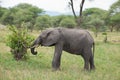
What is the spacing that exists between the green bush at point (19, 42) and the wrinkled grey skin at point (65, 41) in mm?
816

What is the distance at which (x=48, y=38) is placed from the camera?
40.3 feet

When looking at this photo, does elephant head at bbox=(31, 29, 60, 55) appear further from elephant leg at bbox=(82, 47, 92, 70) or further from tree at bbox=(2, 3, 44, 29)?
tree at bbox=(2, 3, 44, 29)

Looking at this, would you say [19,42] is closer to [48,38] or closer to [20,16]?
[48,38]

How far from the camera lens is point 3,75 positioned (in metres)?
9.69

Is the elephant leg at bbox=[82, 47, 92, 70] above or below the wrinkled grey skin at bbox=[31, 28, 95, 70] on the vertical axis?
below

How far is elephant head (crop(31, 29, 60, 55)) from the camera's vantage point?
12.2 meters

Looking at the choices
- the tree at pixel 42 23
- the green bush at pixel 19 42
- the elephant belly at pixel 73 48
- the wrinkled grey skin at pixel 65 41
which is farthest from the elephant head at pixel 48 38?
the tree at pixel 42 23

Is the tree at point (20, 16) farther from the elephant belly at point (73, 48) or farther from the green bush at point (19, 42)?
the elephant belly at point (73, 48)

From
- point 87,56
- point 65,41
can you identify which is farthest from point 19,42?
point 87,56

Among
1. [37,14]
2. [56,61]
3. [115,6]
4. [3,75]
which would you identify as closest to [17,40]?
[56,61]

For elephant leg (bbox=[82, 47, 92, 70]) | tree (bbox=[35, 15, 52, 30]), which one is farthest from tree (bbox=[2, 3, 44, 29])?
elephant leg (bbox=[82, 47, 92, 70])

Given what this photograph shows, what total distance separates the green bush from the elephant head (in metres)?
0.79

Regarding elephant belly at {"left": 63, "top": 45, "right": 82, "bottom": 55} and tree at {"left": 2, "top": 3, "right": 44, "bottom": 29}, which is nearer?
elephant belly at {"left": 63, "top": 45, "right": 82, "bottom": 55}

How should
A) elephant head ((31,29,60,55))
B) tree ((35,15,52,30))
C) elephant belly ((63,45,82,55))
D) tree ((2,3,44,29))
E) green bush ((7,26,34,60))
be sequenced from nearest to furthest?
elephant head ((31,29,60,55)) < elephant belly ((63,45,82,55)) < green bush ((7,26,34,60)) < tree ((2,3,44,29)) < tree ((35,15,52,30))
